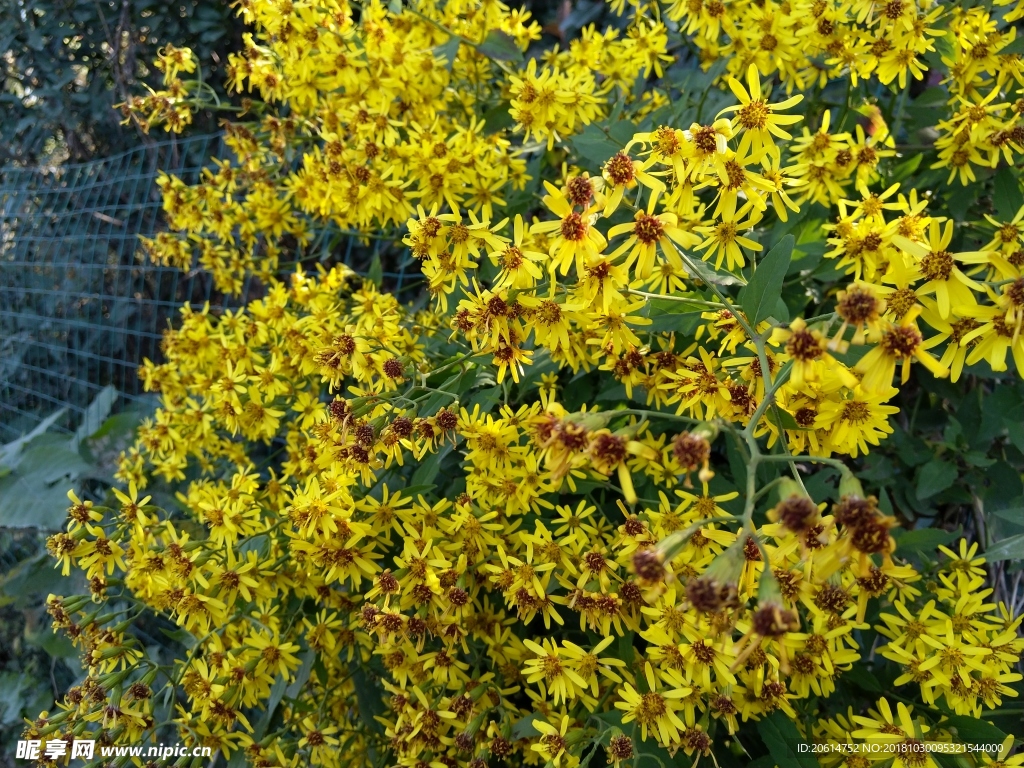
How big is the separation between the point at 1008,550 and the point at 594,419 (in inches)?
31.6

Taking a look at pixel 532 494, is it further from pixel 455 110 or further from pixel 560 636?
pixel 455 110

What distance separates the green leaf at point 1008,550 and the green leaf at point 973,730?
253 mm

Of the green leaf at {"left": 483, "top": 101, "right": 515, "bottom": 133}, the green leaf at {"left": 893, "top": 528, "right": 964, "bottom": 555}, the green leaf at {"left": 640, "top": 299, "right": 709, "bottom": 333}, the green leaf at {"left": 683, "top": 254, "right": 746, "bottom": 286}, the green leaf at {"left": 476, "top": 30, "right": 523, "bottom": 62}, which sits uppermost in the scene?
the green leaf at {"left": 476, "top": 30, "right": 523, "bottom": 62}

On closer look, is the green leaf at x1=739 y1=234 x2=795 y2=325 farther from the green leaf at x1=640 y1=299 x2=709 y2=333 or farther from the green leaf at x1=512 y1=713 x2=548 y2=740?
the green leaf at x1=512 y1=713 x2=548 y2=740

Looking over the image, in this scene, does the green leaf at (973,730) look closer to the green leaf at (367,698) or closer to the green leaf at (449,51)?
the green leaf at (367,698)

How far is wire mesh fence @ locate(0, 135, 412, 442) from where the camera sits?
357cm

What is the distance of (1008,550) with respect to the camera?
1.29 meters

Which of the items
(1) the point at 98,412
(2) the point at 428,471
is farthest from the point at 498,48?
(1) the point at 98,412

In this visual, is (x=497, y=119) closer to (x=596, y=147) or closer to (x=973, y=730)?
(x=596, y=147)

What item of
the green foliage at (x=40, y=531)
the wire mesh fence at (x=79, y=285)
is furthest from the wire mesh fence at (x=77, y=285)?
the green foliage at (x=40, y=531)

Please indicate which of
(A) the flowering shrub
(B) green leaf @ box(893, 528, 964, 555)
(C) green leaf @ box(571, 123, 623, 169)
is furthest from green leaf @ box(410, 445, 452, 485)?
(B) green leaf @ box(893, 528, 964, 555)

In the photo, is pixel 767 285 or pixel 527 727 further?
pixel 527 727

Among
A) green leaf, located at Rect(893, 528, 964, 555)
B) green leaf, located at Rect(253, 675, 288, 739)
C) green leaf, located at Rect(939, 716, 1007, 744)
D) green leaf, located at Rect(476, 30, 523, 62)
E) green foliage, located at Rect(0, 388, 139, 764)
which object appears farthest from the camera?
green foliage, located at Rect(0, 388, 139, 764)

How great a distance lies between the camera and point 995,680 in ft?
4.01
